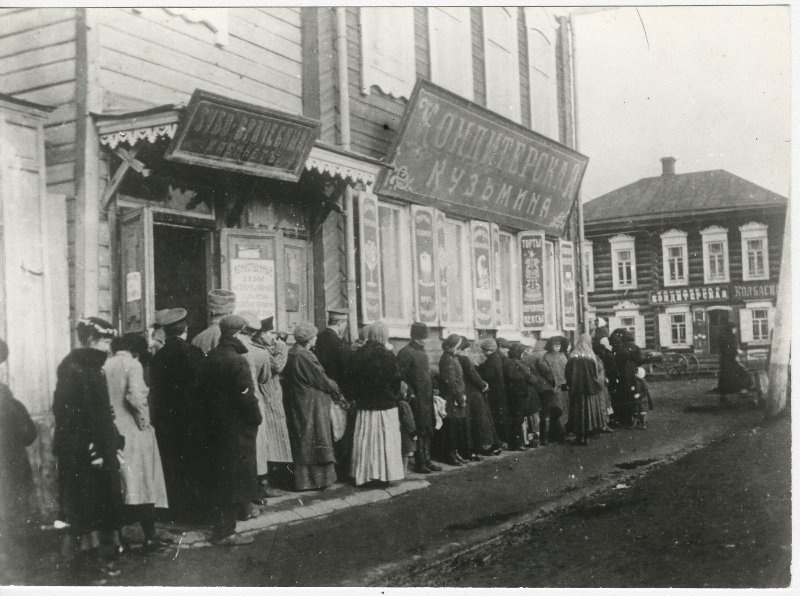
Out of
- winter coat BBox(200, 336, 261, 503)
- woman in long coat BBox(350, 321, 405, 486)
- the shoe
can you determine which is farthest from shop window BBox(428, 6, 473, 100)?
the shoe

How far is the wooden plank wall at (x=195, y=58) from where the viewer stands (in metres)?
7.68

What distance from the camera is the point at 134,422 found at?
5.93m

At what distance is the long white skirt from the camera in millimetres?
8188

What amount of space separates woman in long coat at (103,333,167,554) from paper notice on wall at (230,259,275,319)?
2.84 meters

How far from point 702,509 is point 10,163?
20.1 ft

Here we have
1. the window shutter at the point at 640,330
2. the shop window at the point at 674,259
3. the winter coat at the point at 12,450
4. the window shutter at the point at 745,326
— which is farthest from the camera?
the window shutter at the point at 640,330

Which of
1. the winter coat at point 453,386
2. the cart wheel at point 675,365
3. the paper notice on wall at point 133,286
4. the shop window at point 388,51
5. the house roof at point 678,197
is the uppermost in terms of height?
the house roof at point 678,197

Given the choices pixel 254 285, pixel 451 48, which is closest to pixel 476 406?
pixel 254 285

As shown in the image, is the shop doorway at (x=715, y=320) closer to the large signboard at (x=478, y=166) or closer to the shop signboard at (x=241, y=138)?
the large signboard at (x=478, y=166)

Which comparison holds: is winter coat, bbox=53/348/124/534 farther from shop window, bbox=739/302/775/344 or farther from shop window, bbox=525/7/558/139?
shop window, bbox=739/302/775/344

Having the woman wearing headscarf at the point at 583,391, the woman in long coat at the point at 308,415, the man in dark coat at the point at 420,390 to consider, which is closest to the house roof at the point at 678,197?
the woman wearing headscarf at the point at 583,391

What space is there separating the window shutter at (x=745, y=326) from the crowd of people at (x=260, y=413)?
18.4 m

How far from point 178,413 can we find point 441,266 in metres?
6.13

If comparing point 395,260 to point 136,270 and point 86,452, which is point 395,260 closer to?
point 136,270
